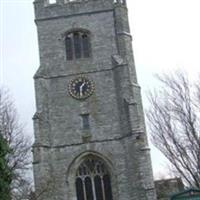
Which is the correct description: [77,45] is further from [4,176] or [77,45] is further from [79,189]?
[4,176]

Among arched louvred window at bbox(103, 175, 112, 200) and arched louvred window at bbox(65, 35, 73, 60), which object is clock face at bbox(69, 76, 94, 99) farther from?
arched louvred window at bbox(103, 175, 112, 200)

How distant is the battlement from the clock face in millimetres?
5457

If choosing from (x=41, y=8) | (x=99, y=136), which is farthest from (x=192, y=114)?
(x=41, y=8)

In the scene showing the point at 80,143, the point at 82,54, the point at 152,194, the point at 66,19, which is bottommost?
the point at 152,194

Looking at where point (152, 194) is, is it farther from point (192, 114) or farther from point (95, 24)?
point (192, 114)

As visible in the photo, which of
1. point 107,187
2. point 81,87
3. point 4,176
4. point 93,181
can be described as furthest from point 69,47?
point 4,176

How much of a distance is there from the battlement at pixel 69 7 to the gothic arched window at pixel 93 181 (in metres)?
11.4

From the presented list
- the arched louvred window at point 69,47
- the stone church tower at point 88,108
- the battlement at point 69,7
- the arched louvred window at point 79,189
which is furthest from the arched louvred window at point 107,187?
the battlement at point 69,7

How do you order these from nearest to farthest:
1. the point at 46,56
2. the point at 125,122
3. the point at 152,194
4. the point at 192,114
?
the point at 192,114 < the point at 152,194 < the point at 125,122 < the point at 46,56

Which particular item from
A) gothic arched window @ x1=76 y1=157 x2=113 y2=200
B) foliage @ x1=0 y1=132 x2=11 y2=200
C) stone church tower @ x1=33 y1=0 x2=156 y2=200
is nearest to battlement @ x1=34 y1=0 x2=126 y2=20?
stone church tower @ x1=33 y1=0 x2=156 y2=200

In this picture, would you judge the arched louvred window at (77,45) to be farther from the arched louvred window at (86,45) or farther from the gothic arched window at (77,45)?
the arched louvred window at (86,45)

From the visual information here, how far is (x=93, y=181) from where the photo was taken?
37.7 m

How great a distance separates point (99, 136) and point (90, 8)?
33.3ft

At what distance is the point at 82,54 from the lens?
4112 centimetres
